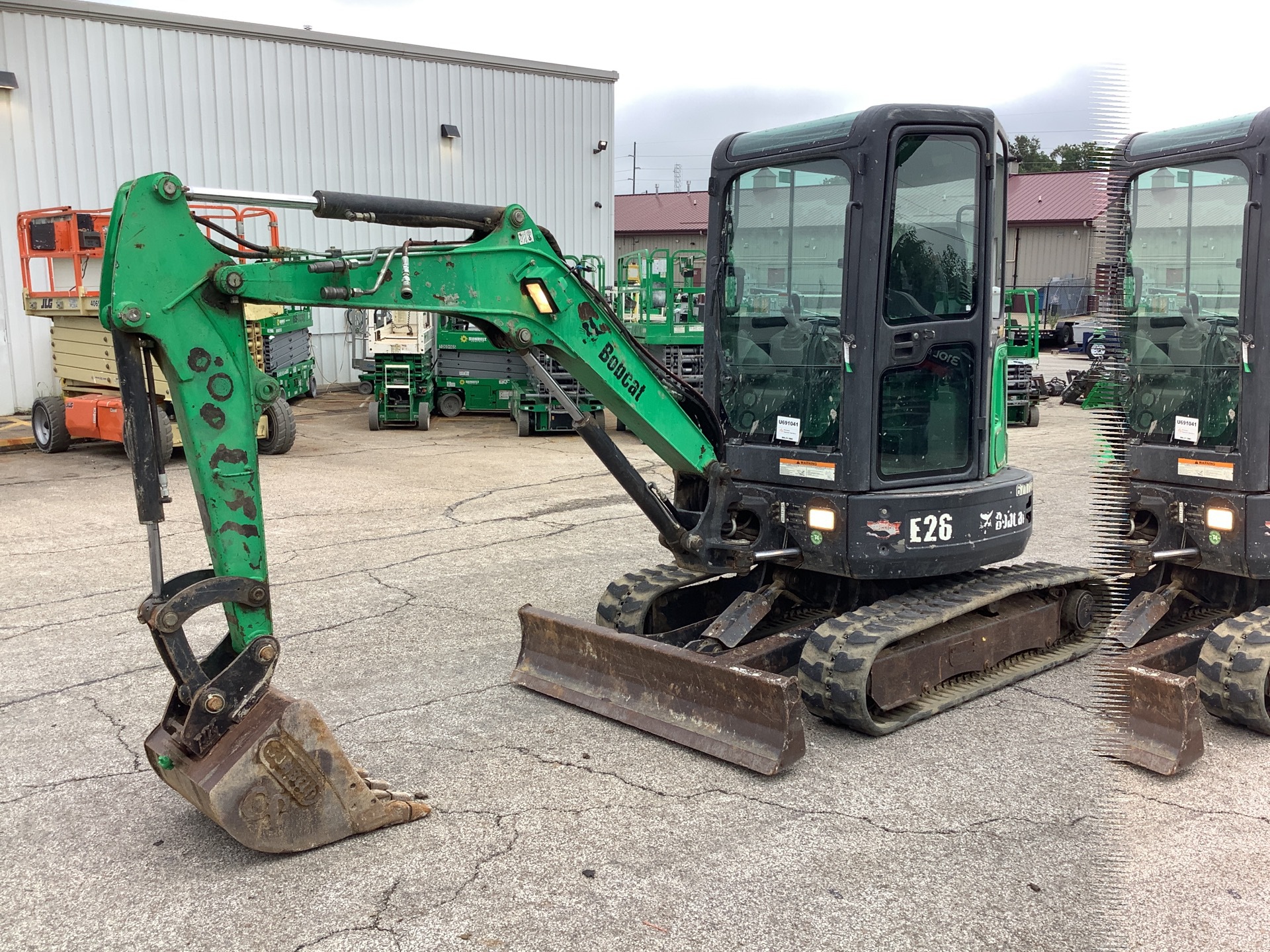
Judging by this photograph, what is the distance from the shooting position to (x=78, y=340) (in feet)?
47.6

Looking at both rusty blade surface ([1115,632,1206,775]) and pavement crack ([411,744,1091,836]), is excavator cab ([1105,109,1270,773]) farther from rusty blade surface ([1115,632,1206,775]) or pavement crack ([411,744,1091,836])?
pavement crack ([411,744,1091,836])

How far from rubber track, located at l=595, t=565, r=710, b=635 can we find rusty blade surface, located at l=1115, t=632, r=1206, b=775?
228cm

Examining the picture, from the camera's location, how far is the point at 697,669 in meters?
5.33

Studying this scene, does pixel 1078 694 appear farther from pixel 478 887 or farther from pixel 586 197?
pixel 586 197

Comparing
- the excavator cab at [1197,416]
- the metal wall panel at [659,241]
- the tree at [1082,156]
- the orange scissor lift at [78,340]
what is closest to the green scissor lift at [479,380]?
the orange scissor lift at [78,340]

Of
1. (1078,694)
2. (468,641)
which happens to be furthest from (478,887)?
(1078,694)

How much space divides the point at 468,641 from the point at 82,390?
10300 millimetres

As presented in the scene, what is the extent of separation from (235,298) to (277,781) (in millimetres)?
1828

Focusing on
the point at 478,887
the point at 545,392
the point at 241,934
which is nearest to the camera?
the point at 241,934

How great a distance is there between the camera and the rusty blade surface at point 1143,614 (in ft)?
19.4

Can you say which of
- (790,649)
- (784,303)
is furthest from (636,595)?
(784,303)

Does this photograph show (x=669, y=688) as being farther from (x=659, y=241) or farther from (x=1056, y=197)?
(x=659, y=241)

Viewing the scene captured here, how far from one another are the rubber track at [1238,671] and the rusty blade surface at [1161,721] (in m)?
0.13

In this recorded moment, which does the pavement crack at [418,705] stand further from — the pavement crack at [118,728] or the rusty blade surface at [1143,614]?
the rusty blade surface at [1143,614]
